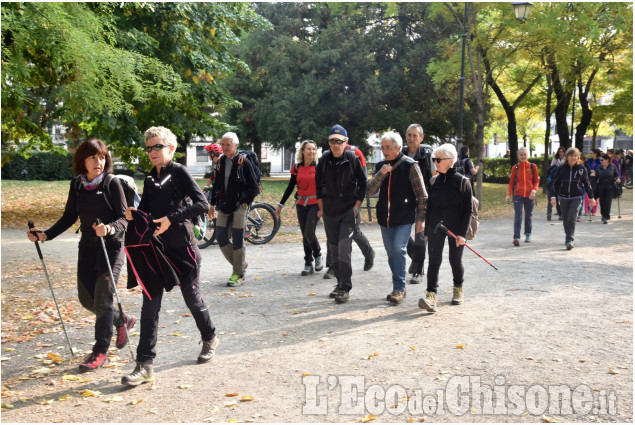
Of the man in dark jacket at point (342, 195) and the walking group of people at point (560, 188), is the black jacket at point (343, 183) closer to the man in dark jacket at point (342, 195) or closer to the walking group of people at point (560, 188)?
the man in dark jacket at point (342, 195)

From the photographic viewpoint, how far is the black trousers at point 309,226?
926 centimetres

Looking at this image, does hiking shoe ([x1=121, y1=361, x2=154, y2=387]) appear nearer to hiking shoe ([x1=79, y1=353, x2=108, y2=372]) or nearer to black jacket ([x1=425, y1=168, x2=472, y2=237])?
hiking shoe ([x1=79, y1=353, x2=108, y2=372])

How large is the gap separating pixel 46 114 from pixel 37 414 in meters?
13.3

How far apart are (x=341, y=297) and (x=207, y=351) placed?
245 cm

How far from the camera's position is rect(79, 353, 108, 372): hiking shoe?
5.30 meters

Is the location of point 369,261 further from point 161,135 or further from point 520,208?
point 161,135

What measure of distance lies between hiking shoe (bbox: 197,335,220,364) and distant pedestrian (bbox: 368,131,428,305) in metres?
2.57

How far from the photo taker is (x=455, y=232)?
7.32 m

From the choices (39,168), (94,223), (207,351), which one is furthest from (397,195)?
(39,168)

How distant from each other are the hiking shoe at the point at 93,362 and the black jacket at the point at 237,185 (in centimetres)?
344

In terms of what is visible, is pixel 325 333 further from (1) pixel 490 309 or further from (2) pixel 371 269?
(2) pixel 371 269

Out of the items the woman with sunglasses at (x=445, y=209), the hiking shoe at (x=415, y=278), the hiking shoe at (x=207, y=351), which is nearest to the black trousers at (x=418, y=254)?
the hiking shoe at (x=415, y=278)

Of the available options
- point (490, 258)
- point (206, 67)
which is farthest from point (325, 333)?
point (206, 67)

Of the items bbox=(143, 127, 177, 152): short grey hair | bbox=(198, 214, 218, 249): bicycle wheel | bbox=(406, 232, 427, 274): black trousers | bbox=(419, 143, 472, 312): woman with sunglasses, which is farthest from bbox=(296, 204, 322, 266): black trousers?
bbox=(143, 127, 177, 152): short grey hair
